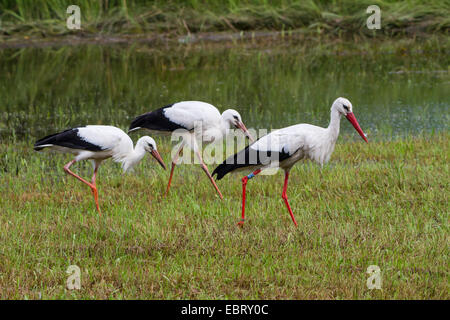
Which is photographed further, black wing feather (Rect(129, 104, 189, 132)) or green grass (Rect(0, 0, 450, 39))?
green grass (Rect(0, 0, 450, 39))

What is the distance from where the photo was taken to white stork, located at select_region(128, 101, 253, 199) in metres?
6.61

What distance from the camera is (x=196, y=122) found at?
668 cm

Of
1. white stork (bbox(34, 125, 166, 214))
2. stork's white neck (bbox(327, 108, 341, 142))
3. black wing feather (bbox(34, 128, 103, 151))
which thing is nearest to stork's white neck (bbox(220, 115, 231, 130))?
white stork (bbox(34, 125, 166, 214))

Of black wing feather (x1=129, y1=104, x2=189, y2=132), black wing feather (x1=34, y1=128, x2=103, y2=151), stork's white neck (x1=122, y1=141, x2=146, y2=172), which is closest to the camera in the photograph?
black wing feather (x1=34, y1=128, x2=103, y2=151)

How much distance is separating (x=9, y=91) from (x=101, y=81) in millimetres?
1757

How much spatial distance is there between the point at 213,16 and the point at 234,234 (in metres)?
13.4

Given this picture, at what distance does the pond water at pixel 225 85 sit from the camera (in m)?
9.86

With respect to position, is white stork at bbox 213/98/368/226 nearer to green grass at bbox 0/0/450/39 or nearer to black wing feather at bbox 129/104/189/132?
black wing feather at bbox 129/104/189/132

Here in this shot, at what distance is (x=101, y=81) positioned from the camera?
13516mm

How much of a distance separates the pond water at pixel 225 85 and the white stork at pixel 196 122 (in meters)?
2.42

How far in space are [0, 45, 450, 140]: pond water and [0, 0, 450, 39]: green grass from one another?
84 centimetres

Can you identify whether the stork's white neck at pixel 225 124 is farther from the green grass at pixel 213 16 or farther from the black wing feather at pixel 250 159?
the green grass at pixel 213 16

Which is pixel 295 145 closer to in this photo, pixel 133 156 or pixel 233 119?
pixel 233 119
